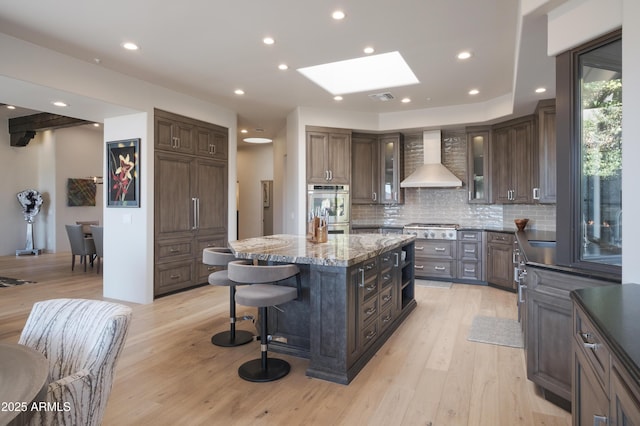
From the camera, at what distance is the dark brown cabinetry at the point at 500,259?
5.34m

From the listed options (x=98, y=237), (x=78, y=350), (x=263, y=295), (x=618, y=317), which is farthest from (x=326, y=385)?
(x=98, y=237)

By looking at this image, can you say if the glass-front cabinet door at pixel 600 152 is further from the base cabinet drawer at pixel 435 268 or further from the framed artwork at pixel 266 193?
the framed artwork at pixel 266 193

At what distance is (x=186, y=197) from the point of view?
5.32 m

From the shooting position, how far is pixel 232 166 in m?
6.16

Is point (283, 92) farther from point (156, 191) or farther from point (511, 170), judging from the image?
point (511, 170)

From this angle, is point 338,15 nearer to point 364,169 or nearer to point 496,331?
point 496,331

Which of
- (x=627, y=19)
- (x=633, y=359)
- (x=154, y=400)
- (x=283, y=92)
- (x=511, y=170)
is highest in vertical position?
(x=283, y=92)

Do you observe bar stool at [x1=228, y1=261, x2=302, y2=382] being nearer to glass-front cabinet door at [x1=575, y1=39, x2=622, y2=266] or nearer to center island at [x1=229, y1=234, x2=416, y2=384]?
center island at [x1=229, y1=234, x2=416, y2=384]

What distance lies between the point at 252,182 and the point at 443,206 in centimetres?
528

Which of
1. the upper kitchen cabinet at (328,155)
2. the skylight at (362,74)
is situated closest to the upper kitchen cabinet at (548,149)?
the skylight at (362,74)

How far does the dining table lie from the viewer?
830 millimetres

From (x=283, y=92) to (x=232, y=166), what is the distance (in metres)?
1.64

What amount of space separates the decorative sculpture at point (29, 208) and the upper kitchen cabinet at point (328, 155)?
7.71 metres

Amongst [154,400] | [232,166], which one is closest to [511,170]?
[232,166]
